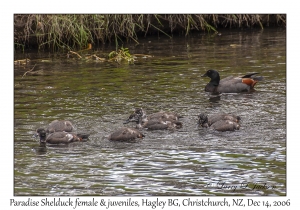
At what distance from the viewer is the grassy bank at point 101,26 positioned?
1772 cm

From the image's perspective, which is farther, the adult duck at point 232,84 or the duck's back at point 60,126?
the adult duck at point 232,84

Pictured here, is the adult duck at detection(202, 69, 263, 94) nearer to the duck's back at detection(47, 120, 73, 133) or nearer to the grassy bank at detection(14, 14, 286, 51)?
the duck's back at detection(47, 120, 73, 133)

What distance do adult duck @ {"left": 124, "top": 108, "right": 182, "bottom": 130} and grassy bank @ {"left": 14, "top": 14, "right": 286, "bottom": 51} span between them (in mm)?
6956

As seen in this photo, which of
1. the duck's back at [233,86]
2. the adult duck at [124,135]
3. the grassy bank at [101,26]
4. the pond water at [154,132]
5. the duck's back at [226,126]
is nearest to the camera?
the pond water at [154,132]

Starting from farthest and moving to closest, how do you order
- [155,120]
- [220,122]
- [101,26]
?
[101,26] → [155,120] → [220,122]

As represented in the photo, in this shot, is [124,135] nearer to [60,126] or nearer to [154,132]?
[154,132]

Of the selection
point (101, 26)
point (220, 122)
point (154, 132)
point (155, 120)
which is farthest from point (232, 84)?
point (101, 26)

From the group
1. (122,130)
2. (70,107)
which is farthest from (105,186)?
(70,107)

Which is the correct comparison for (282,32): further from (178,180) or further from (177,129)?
(178,180)

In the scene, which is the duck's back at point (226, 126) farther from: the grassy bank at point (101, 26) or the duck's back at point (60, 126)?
the grassy bank at point (101, 26)

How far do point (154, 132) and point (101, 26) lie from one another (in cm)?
859

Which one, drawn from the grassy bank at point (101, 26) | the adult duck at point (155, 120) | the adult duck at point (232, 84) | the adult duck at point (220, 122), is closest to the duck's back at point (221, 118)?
the adult duck at point (220, 122)

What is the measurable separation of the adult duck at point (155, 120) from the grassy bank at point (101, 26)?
6.96 metres

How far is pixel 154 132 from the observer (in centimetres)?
1066
